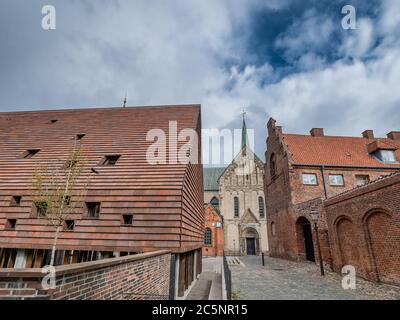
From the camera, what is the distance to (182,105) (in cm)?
1314

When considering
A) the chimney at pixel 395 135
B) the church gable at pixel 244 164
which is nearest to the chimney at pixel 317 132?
the chimney at pixel 395 135

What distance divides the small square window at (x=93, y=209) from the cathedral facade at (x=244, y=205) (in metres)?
25.3

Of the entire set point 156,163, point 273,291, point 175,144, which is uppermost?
point 175,144

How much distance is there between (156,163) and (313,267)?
37.9 feet

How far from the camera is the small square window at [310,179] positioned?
18136 millimetres

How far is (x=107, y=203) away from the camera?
8102 mm

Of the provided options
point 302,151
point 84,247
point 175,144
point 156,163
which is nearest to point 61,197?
point 84,247

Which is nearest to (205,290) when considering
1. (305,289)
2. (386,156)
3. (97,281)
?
(305,289)

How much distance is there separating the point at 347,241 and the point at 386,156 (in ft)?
44.1

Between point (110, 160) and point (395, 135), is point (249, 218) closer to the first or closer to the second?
point (395, 135)

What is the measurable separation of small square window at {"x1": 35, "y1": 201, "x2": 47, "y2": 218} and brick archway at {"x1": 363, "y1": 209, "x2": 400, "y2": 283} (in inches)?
524

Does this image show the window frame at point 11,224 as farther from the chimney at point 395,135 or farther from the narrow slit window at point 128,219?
the chimney at point 395,135

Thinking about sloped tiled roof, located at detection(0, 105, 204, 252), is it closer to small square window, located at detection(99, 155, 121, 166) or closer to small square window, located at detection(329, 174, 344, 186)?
small square window, located at detection(99, 155, 121, 166)
